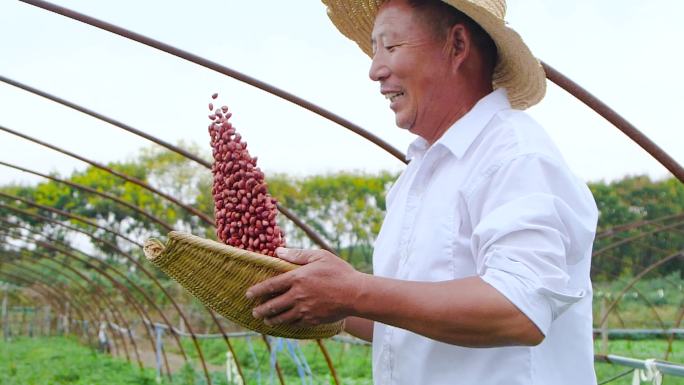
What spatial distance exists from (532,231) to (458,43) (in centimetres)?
60

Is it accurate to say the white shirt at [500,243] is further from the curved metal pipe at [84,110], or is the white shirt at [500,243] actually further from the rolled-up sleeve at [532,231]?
the curved metal pipe at [84,110]

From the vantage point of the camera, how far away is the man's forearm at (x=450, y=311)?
171 centimetres

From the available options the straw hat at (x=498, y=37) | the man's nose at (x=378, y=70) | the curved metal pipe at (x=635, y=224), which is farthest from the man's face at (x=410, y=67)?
the curved metal pipe at (x=635, y=224)

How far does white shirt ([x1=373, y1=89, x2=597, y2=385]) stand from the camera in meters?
1.74

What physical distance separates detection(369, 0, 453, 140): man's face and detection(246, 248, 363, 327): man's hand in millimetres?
497

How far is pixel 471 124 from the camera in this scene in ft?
6.82

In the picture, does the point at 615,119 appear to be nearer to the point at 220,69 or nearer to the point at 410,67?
the point at 410,67

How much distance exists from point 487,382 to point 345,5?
1255 mm

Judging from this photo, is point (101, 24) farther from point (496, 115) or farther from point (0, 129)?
point (0, 129)

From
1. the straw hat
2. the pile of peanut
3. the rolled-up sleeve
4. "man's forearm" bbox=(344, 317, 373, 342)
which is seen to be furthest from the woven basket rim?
the straw hat

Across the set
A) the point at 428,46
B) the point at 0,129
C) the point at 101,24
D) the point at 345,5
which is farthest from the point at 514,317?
the point at 0,129

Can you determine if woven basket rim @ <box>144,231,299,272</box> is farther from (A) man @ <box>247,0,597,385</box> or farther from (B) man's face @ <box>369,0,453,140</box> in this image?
(B) man's face @ <box>369,0,453,140</box>

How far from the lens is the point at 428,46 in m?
2.12

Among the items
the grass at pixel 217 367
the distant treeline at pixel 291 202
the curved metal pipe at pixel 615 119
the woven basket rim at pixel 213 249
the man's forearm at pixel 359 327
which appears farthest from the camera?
the distant treeline at pixel 291 202
